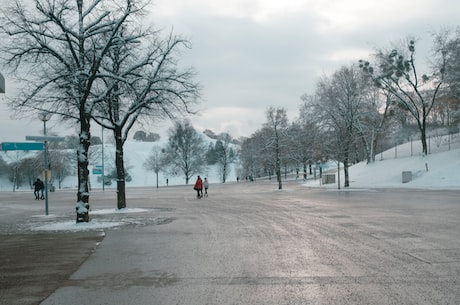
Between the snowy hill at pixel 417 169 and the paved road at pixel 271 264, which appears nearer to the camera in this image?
the paved road at pixel 271 264

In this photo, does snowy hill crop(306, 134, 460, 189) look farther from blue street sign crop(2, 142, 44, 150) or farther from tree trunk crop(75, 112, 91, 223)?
blue street sign crop(2, 142, 44, 150)

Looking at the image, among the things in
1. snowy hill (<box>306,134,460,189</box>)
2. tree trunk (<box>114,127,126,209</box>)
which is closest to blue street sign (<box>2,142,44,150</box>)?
tree trunk (<box>114,127,126,209</box>)

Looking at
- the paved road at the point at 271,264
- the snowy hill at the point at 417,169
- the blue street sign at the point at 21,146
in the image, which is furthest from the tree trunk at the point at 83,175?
the snowy hill at the point at 417,169

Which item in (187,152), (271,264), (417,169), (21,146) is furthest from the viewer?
(187,152)

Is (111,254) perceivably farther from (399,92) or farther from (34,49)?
(399,92)

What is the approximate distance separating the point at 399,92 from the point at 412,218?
135 feet

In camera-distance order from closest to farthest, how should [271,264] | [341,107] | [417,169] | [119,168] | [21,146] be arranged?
[271,264] < [21,146] < [119,168] < [417,169] < [341,107]

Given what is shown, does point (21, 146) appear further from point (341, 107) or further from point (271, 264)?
point (341, 107)

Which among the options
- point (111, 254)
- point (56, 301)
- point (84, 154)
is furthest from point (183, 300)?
point (84, 154)

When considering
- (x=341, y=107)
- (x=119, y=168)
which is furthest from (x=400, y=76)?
(x=119, y=168)

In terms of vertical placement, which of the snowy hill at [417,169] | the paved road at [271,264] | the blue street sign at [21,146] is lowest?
the paved road at [271,264]

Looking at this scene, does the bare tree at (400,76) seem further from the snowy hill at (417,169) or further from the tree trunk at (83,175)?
the tree trunk at (83,175)

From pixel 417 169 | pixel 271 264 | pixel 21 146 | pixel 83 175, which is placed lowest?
pixel 271 264

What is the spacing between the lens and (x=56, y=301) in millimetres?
6543
